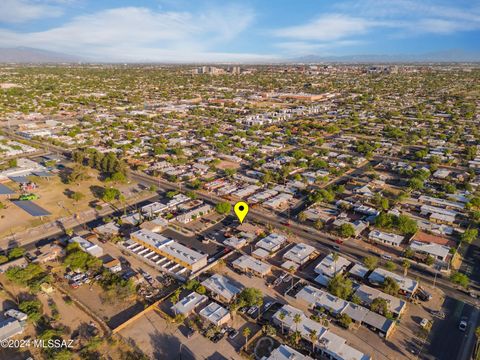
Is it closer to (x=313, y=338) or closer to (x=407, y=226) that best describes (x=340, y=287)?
(x=313, y=338)

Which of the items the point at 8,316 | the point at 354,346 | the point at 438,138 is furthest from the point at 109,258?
the point at 438,138

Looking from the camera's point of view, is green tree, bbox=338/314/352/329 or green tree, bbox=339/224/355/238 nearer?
green tree, bbox=338/314/352/329

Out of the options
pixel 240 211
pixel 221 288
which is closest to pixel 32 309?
pixel 221 288

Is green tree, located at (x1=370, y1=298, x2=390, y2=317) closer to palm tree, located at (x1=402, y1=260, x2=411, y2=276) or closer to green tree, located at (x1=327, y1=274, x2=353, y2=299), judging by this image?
green tree, located at (x1=327, y1=274, x2=353, y2=299)

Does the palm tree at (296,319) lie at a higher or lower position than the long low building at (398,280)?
higher

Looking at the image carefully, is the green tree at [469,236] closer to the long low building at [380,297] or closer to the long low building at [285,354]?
the long low building at [380,297]

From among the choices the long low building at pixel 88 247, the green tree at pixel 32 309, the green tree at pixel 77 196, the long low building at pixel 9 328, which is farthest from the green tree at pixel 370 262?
the green tree at pixel 77 196

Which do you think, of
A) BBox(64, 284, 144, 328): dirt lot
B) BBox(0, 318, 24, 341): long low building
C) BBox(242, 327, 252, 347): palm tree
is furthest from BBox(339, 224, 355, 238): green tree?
BBox(0, 318, 24, 341): long low building
